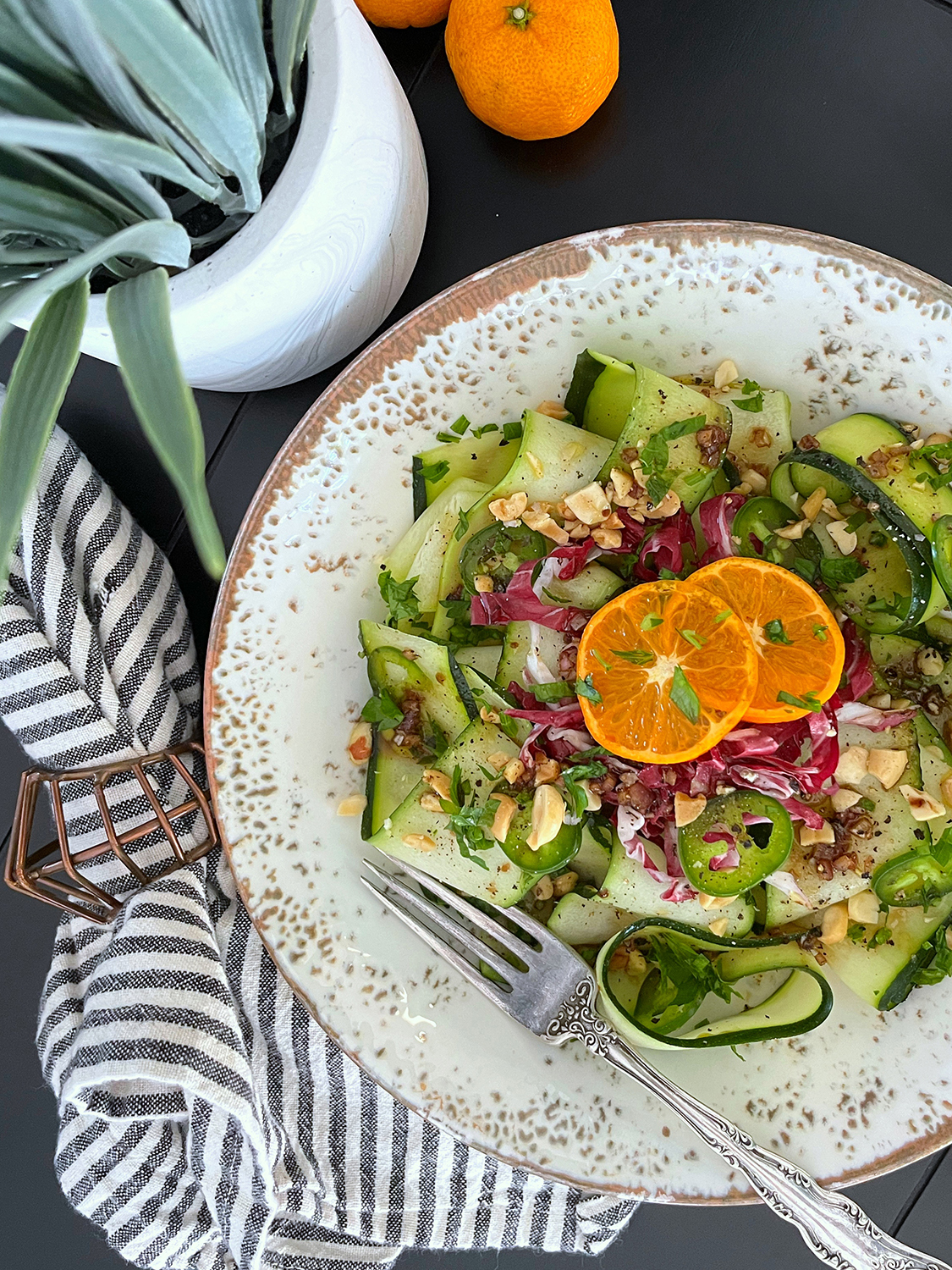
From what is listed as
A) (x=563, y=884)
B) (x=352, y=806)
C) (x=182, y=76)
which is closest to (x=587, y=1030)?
(x=563, y=884)

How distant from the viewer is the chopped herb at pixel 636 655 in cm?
105

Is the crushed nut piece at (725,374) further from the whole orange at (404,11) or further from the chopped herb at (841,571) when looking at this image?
the whole orange at (404,11)

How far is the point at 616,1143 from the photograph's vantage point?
1.19 metres

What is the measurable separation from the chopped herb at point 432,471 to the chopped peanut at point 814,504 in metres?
0.42

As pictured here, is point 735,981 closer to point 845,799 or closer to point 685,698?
point 845,799

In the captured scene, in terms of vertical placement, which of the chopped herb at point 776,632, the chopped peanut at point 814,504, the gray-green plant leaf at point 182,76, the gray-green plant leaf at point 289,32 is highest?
the gray-green plant leaf at point 289,32

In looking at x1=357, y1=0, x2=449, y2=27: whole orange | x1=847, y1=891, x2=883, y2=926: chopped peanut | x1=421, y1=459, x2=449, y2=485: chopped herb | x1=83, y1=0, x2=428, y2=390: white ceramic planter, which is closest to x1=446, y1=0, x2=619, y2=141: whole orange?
x1=357, y1=0, x2=449, y2=27: whole orange

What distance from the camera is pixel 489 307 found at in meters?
1.14

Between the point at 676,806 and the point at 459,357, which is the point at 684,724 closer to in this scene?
the point at 676,806

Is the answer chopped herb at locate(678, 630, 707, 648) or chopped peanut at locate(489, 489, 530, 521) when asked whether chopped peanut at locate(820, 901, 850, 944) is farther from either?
chopped peanut at locate(489, 489, 530, 521)

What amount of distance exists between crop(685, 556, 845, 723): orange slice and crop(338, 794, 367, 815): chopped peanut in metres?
0.48

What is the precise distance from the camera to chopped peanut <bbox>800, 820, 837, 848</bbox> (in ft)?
3.67

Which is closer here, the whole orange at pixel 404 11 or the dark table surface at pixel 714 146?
the whole orange at pixel 404 11

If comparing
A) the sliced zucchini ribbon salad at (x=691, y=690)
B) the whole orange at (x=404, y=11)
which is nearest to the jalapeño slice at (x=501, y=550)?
the sliced zucchini ribbon salad at (x=691, y=690)
